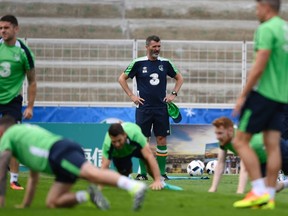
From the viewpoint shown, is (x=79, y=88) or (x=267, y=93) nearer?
(x=267, y=93)

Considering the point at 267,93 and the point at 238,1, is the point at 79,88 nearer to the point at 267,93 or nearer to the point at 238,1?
the point at 238,1

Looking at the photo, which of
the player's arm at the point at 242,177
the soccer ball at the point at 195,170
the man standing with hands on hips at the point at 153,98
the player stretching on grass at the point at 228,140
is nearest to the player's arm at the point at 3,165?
the player stretching on grass at the point at 228,140

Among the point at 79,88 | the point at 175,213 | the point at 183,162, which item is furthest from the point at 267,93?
the point at 79,88

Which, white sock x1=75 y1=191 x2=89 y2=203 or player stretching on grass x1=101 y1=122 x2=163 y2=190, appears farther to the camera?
player stretching on grass x1=101 y1=122 x2=163 y2=190

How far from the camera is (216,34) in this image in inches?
1115

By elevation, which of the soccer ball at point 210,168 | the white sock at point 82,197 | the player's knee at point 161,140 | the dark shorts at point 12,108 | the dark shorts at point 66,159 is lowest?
the soccer ball at point 210,168

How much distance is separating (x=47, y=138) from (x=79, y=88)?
13.0m

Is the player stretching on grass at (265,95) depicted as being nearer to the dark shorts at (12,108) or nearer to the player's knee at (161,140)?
the dark shorts at (12,108)

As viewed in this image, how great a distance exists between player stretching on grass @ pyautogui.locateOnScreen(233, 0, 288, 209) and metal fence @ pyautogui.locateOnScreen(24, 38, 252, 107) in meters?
11.7

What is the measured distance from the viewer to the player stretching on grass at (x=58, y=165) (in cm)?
909

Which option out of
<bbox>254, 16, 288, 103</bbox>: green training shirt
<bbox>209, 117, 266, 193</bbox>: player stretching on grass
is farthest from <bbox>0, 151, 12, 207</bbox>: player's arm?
<bbox>209, 117, 266, 193</bbox>: player stretching on grass

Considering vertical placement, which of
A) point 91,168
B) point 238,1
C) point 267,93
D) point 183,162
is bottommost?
point 183,162

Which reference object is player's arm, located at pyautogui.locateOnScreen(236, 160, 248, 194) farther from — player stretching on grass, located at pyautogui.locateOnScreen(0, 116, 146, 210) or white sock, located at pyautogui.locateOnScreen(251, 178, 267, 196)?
player stretching on grass, located at pyautogui.locateOnScreen(0, 116, 146, 210)

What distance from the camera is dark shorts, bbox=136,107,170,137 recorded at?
670 inches
